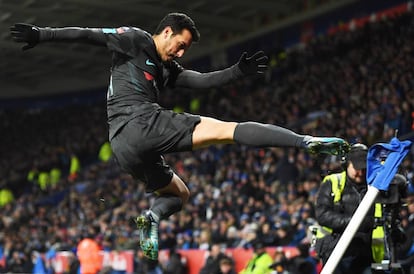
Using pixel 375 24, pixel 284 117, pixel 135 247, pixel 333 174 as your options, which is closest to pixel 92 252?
pixel 135 247

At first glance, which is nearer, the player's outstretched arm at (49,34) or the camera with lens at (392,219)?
the player's outstretched arm at (49,34)

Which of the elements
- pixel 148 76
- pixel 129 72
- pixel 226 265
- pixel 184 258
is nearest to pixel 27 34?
pixel 129 72

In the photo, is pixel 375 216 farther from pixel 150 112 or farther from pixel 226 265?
pixel 226 265

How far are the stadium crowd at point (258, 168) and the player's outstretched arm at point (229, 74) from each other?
3.77ft

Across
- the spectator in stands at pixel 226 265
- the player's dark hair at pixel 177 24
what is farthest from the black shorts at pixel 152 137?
the spectator in stands at pixel 226 265

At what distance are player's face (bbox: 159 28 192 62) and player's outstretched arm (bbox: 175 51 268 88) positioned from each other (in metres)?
0.39

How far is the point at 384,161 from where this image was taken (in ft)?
14.8

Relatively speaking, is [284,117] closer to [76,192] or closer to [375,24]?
[375,24]

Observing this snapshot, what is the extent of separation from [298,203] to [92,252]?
3395 millimetres

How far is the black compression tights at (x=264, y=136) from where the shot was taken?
14.7ft

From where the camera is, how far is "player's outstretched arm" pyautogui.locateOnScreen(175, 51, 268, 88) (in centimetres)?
532

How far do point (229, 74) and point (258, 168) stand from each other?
35.4 feet

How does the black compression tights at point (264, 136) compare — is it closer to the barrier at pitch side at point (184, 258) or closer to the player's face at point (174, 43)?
the player's face at point (174, 43)

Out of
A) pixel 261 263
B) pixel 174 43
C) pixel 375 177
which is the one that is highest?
pixel 174 43
